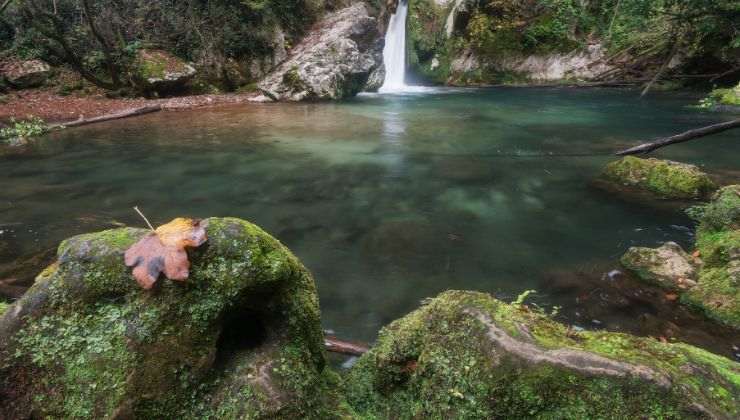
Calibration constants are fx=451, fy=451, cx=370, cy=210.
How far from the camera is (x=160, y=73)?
17156 mm

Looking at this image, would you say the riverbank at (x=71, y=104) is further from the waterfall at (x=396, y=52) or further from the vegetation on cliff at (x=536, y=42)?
the vegetation on cliff at (x=536, y=42)

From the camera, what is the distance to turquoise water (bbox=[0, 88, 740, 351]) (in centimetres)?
516

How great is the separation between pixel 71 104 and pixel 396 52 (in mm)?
16922

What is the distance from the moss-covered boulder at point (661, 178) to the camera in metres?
7.34

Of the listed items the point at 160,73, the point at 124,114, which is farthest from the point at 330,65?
the point at 124,114

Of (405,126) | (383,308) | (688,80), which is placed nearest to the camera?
(383,308)

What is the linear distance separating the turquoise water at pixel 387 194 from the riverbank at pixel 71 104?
158 centimetres

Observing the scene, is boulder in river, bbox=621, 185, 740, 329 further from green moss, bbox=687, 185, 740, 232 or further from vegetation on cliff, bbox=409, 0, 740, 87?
vegetation on cliff, bbox=409, 0, 740, 87

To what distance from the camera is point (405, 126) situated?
13656 mm

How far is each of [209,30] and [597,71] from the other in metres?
18.4

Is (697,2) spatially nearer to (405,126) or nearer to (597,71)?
(405,126)

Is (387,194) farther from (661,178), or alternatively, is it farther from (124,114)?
(124,114)

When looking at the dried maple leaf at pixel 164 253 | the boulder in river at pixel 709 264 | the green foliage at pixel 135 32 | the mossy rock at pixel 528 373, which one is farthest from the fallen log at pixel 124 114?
the boulder in river at pixel 709 264

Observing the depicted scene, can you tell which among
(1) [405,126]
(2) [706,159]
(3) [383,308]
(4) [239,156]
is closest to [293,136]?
(4) [239,156]
